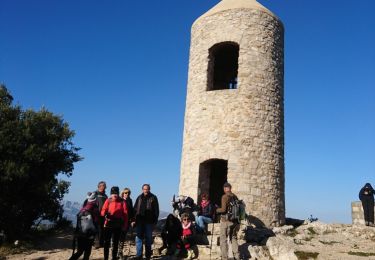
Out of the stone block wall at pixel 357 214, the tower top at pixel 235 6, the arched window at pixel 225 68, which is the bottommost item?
the stone block wall at pixel 357 214

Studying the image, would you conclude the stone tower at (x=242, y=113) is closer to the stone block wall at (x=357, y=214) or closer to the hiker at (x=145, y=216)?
the stone block wall at (x=357, y=214)

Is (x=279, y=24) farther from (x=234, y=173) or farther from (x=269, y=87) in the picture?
(x=234, y=173)

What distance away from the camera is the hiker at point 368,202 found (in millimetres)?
12513

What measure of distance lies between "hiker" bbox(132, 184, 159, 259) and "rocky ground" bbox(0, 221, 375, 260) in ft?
3.08

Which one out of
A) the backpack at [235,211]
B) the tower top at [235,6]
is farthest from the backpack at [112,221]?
the tower top at [235,6]

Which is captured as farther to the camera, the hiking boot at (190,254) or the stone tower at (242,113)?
the stone tower at (242,113)

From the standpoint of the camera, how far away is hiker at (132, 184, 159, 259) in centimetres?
776

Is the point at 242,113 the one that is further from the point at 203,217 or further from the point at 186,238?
the point at 186,238

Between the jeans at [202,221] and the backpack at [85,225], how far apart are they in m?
3.57

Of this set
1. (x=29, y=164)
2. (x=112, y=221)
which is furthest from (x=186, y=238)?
(x=29, y=164)

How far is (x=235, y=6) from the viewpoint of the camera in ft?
43.7

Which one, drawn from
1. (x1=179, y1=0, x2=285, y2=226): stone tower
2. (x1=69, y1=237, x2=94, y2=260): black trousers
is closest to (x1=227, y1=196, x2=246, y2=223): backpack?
(x1=69, y1=237, x2=94, y2=260): black trousers

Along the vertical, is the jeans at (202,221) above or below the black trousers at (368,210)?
below

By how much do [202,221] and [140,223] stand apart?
7.50 ft
